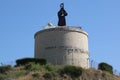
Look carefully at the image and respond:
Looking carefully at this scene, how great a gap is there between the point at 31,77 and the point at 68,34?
6835mm

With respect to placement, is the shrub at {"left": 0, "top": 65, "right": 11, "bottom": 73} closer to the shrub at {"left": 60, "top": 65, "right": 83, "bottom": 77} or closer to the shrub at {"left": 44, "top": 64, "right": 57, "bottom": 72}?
the shrub at {"left": 44, "top": 64, "right": 57, "bottom": 72}

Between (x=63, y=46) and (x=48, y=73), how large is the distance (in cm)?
517

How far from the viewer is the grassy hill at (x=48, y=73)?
100 feet

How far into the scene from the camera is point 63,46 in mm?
35344

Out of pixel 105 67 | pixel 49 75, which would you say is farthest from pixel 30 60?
pixel 105 67

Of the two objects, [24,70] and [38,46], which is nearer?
[24,70]

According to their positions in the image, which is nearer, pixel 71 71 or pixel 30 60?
pixel 71 71

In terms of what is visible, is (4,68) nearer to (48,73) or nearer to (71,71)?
(48,73)

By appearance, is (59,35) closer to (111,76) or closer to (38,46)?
(38,46)

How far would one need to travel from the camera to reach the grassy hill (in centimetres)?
3052

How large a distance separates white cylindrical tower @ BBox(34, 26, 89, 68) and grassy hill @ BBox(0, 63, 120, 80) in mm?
2299

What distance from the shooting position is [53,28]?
3581 cm

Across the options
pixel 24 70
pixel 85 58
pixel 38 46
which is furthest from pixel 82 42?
pixel 24 70

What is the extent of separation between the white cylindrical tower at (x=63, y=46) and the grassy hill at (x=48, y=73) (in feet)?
7.54
